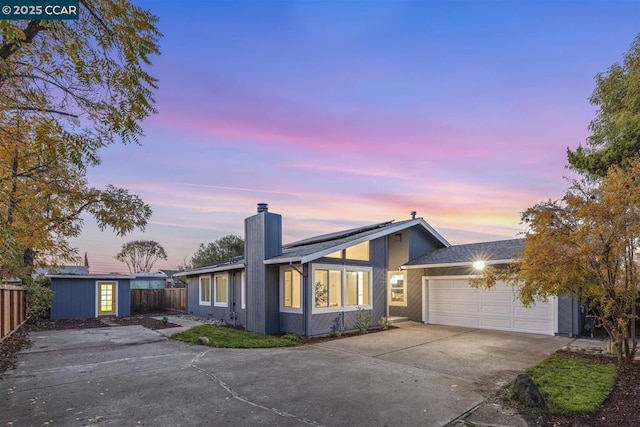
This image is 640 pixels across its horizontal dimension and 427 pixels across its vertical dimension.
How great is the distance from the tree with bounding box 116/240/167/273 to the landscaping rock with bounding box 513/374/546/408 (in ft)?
165

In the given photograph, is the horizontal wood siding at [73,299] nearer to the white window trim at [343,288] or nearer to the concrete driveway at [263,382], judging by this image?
the concrete driveway at [263,382]

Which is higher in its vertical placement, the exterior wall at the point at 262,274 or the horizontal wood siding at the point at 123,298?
the exterior wall at the point at 262,274

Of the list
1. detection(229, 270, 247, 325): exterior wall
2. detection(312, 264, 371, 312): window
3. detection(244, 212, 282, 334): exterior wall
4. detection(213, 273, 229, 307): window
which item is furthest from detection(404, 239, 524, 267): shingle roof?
detection(213, 273, 229, 307): window

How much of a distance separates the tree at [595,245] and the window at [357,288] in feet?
20.0

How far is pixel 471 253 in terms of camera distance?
1427 cm

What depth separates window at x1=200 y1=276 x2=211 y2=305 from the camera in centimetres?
1784

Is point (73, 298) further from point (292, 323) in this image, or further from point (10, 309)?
point (292, 323)

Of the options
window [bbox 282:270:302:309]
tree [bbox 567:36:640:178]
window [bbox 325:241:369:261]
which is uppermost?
tree [bbox 567:36:640:178]

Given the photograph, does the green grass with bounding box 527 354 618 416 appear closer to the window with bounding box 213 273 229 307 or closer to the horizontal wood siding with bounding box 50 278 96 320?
the window with bounding box 213 273 229 307

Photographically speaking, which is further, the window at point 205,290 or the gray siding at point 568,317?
the window at point 205,290

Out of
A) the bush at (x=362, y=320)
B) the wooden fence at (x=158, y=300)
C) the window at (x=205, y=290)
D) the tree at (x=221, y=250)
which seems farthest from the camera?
the tree at (x=221, y=250)

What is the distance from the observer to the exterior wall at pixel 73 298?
56.8 feet

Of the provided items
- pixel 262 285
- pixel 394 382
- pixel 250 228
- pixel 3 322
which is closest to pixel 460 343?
pixel 394 382

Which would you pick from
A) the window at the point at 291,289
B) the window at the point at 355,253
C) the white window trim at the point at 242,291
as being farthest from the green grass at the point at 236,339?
the window at the point at 355,253
